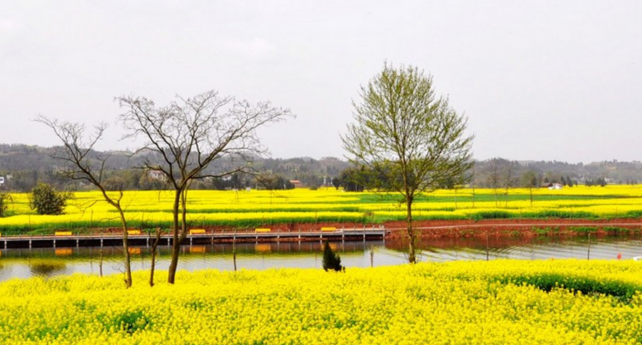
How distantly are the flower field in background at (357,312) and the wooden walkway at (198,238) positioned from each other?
33530mm

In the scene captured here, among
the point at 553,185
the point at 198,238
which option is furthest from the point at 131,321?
the point at 553,185

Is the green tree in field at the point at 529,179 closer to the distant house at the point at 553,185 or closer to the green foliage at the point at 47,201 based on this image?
the distant house at the point at 553,185

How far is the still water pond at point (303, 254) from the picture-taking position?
3874cm

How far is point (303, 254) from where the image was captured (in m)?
44.0

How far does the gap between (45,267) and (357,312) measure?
110 feet

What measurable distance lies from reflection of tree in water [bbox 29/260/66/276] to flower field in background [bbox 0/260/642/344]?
21014mm

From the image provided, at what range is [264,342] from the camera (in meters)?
9.98

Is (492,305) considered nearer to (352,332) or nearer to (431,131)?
(352,332)

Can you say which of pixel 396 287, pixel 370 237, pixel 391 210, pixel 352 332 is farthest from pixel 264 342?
pixel 391 210

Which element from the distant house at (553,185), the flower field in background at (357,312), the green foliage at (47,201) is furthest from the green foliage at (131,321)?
the distant house at (553,185)

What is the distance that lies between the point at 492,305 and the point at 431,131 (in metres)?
12.0

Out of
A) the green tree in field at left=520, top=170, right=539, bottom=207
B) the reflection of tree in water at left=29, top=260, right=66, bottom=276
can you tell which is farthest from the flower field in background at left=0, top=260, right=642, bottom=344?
the green tree in field at left=520, top=170, right=539, bottom=207

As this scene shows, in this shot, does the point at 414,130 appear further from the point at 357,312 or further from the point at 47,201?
the point at 47,201

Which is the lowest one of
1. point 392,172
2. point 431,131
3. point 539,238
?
point 539,238
